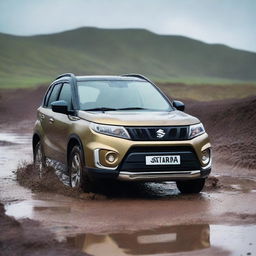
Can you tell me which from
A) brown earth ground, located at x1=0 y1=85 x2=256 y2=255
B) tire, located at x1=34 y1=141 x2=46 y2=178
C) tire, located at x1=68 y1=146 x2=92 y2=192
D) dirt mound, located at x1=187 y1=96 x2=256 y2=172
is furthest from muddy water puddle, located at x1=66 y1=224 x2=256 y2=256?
dirt mound, located at x1=187 y1=96 x2=256 y2=172

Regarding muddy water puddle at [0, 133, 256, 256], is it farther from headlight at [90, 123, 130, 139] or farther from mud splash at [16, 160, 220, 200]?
headlight at [90, 123, 130, 139]

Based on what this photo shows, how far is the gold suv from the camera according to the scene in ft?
30.1

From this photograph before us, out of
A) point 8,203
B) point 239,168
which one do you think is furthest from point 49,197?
point 239,168

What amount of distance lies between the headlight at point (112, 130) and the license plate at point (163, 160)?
43 cm

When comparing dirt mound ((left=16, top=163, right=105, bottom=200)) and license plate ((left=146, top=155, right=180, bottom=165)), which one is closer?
license plate ((left=146, top=155, right=180, bottom=165))

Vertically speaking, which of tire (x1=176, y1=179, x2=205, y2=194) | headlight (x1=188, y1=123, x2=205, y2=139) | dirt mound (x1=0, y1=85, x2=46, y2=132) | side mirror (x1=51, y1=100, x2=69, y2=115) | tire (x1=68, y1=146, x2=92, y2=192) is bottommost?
dirt mound (x1=0, y1=85, x2=46, y2=132)

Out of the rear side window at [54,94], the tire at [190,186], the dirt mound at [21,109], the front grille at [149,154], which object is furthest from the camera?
the dirt mound at [21,109]

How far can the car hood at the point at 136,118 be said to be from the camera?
9305mm

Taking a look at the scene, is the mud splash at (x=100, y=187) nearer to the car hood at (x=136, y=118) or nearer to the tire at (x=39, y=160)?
the tire at (x=39, y=160)

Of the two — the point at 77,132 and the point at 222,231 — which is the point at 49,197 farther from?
the point at 222,231

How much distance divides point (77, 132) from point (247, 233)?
11.3ft

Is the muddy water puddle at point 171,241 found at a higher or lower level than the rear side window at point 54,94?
lower

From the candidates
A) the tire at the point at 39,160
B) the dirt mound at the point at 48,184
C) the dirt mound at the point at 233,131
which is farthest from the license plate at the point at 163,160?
the dirt mound at the point at 233,131

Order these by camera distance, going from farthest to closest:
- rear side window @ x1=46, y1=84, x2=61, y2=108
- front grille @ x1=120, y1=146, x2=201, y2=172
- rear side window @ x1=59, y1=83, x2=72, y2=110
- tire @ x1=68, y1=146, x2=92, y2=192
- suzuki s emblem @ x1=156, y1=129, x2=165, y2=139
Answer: rear side window @ x1=46, y1=84, x2=61, y2=108, rear side window @ x1=59, y1=83, x2=72, y2=110, tire @ x1=68, y1=146, x2=92, y2=192, suzuki s emblem @ x1=156, y1=129, x2=165, y2=139, front grille @ x1=120, y1=146, x2=201, y2=172
